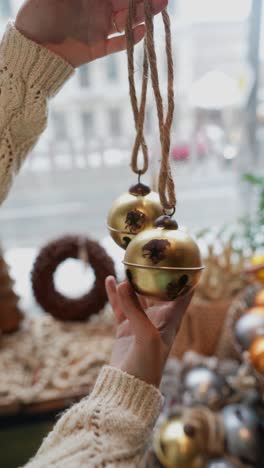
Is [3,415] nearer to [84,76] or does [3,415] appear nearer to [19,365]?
[19,365]

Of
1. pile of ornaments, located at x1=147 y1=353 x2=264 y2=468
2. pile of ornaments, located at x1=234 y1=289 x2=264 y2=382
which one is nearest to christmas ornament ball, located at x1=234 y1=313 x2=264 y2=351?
pile of ornaments, located at x1=234 y1=289 x2=264 y2=382

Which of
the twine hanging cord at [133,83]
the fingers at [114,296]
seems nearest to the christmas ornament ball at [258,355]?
the fingers at [114,296]

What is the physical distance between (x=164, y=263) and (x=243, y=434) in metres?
0.66

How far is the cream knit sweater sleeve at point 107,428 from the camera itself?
42 cm

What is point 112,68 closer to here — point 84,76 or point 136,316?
point 84,76

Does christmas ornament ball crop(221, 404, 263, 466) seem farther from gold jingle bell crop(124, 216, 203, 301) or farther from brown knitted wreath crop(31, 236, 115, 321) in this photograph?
gold jingle bell crop(124, 216, 203, 301)

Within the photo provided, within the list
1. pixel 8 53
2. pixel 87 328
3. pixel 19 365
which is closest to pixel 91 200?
pixel 87 328

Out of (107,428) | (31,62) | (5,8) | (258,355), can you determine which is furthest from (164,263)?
(5,8)

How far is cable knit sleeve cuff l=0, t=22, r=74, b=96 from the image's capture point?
19.3 inches

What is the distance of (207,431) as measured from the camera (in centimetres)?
96

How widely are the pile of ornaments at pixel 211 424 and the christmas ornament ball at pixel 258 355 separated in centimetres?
15

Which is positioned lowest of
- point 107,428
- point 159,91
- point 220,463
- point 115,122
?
point 220,463

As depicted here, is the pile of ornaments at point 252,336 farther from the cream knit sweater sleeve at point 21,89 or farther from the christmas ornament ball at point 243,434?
the cream knit sweater sleeve at point 21,89

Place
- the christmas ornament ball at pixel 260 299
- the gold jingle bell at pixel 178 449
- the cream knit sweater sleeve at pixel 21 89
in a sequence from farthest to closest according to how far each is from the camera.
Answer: the christmas ornament ball at pixel 260 299 < the gold jingle bell at pixel 178 449 < the cream knit sweater sleeve at pixel 21 89
